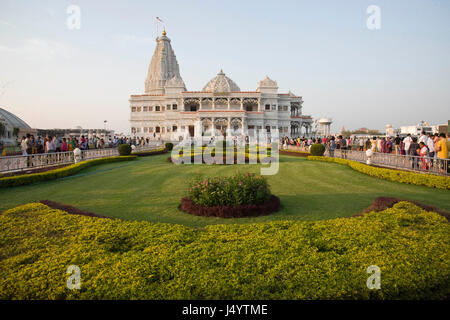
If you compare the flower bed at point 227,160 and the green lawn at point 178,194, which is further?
the flower bed at point 227,160

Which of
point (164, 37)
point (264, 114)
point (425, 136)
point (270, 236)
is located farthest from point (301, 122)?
point (270, 236)

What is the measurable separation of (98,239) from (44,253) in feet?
2.31

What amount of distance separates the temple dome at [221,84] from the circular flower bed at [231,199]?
145 ft

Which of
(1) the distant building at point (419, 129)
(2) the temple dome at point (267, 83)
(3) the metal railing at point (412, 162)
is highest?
(2) the temple dome at point (267, 83)

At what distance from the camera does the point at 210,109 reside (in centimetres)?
4900

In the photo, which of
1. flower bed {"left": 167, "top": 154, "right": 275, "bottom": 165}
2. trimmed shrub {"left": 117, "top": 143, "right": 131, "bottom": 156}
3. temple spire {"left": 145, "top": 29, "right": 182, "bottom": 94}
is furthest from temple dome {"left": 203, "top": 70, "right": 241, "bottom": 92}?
flower bed {"left": 167, "top": 154, "right": 275, "bottom": 165}

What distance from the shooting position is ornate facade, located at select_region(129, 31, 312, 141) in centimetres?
4534

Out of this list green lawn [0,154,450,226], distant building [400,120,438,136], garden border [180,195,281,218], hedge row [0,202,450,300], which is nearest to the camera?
hedge row [0,202,450,300]

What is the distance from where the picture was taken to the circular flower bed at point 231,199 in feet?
20.2

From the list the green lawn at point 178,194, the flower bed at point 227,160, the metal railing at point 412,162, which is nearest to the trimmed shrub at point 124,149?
the flower bed at point 227,160

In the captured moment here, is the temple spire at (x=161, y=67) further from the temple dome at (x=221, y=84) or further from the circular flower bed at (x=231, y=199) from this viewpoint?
the circular flower bed at (x=231, y=199)

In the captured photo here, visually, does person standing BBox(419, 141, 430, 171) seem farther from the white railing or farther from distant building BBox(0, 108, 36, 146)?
distant building BBox(0, 108, 36, 146)

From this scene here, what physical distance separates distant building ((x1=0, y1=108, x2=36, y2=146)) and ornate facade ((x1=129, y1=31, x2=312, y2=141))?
19682 millimetres

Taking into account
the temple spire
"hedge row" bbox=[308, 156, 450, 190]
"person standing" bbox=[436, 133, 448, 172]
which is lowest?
"hedge row" bbox=[308, 156, 450, 190]
